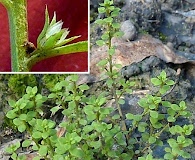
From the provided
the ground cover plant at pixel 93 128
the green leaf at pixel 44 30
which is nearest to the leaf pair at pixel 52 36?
the green leaf at pixel 44 30

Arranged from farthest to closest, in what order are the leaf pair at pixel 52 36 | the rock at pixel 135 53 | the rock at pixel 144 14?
the rock at pixel 144 14 → the rock at pixel 135 53 → the leaf pair at pixel 52 36

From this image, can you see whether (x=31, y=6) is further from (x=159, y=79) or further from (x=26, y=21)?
(x=159, y=79)

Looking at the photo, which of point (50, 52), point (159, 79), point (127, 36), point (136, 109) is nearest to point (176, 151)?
point (159, 79)

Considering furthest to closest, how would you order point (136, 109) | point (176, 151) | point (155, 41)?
point (155, 41) < point (136, 109) < point (176, 151)

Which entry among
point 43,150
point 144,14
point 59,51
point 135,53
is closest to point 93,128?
point 43,150

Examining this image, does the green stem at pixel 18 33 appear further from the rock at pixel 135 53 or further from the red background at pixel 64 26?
the rock at pixel 135 53

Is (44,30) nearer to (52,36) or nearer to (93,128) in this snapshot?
(52,36)
